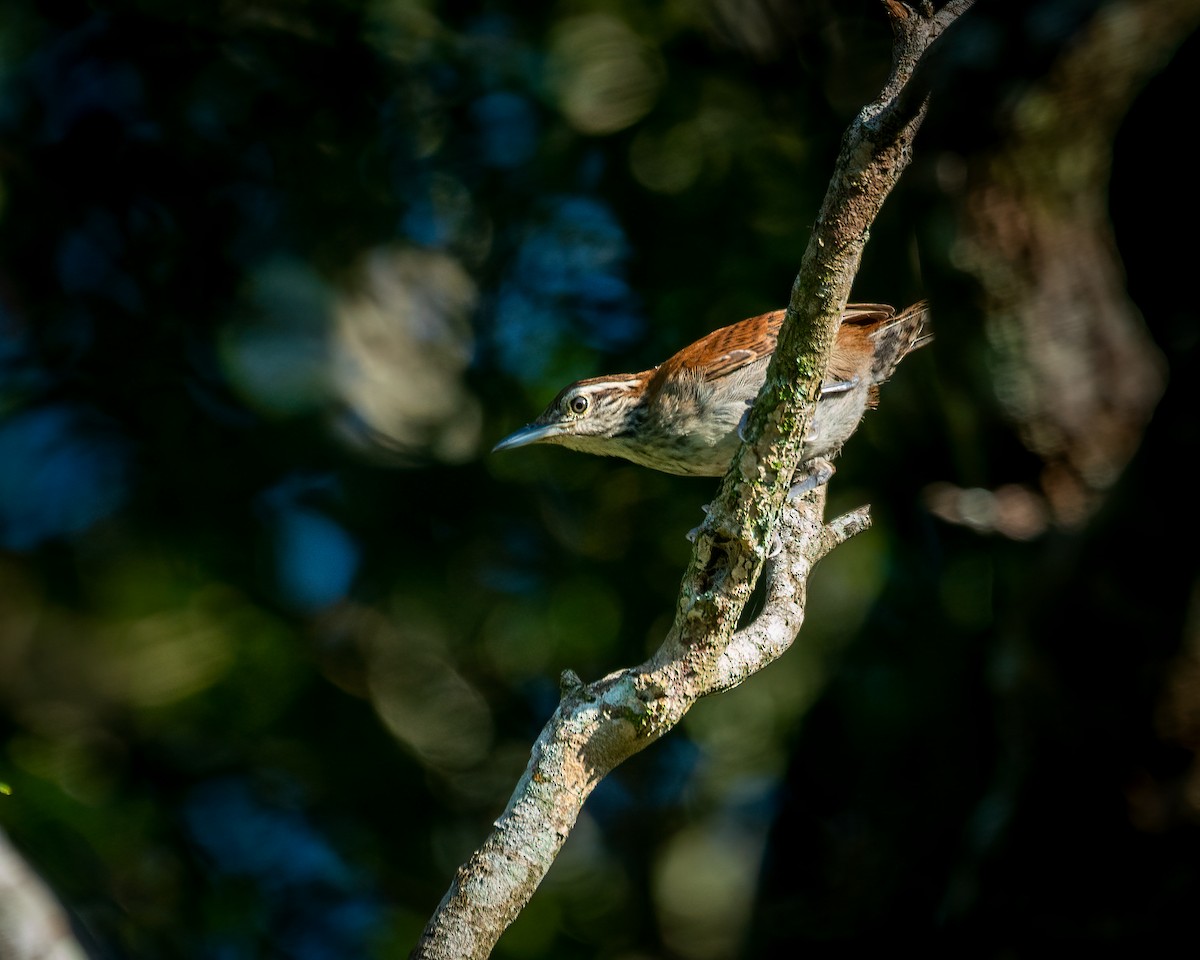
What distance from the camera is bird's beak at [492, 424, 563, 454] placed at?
545 centimetres

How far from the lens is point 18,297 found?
6508 millimetres

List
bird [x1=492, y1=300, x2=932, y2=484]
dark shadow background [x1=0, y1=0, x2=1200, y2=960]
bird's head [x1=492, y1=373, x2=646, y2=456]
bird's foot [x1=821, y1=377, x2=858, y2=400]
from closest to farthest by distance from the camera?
1. bird's foot [x1=821, y1=377, x2=858, y2=400]
2. bird [x1=492, y1=300, x2=932, y2=484]
3. bird's head [x1=492, y1=373, x2=646, y2=456]
4. dark shadow background [x1=0, y1=0, x2=1200, y2=960]

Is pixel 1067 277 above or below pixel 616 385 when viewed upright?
above

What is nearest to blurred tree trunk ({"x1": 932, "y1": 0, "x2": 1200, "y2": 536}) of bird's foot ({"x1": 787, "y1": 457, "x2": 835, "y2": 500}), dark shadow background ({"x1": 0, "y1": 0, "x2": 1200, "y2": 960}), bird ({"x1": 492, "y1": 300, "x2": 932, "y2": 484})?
bird's foot ({"x1": 787, "y1": 457, "x2": 835, "y2": 500})

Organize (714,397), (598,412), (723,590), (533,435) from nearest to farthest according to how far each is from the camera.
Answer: (723,590) → (714,397) → (598,412) → (533,435)

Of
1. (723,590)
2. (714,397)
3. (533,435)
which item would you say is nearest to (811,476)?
(714,397)

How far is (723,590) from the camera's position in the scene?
3.11 meters

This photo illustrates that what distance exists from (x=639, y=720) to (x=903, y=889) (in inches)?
139

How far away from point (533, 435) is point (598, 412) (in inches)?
12.1

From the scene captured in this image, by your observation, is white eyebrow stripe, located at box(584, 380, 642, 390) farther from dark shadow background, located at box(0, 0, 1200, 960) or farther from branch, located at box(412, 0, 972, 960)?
branch, located at box(412, 0, 972, 960)

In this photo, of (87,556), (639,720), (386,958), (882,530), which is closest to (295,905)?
(386,958)

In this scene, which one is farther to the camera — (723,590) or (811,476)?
(811,476)

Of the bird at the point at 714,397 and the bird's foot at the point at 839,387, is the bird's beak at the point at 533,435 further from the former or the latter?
the bird's foot at the point at 839,387

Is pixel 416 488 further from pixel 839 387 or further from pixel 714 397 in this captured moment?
pixel 839 387
